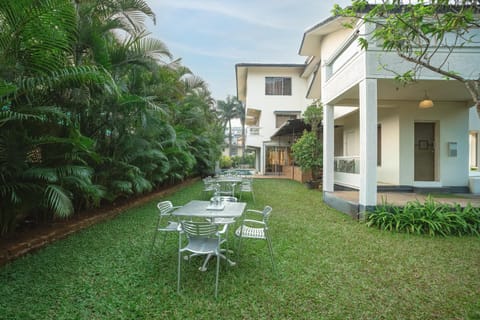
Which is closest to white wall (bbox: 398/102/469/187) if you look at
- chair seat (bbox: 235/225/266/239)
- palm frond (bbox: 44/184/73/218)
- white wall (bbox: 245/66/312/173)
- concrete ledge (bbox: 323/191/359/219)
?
concrete ledge (bbox: 323/191/359/219)

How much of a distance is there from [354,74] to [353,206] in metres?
3.58

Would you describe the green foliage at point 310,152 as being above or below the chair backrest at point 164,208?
above

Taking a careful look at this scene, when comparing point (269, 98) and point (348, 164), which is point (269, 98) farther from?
point (348, 164)

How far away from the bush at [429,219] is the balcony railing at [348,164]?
2.99 metres

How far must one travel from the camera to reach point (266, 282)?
11.2 ft

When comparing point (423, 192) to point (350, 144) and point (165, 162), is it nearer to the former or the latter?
point (350, 144)

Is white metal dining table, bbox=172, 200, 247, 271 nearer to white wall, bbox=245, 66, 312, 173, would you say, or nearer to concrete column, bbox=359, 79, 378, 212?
concrete column, bbox=359, 79, 378, 212

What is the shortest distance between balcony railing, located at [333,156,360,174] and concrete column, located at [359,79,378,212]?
2.83 metres

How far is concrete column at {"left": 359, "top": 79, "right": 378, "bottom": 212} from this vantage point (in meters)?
6.15

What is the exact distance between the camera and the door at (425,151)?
30.9 ft

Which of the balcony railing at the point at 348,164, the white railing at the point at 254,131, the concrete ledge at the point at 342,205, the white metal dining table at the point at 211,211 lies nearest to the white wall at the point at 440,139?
the balcony railing at the point at 348,164

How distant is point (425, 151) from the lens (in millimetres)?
9492

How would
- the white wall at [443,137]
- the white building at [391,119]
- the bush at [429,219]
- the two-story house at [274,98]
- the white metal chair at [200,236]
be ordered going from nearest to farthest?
the white metal chair at [200,236] → the bush at [429,219] → the white building at [391,119] → the white wall at [443,137] → the two-story house at [274,98]

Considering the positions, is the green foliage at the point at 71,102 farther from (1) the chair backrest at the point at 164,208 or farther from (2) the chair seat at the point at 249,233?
(2) the chair seat at the point at 249,233
